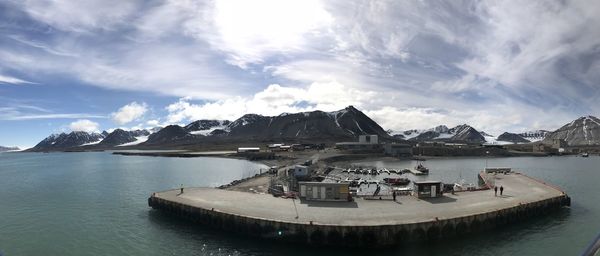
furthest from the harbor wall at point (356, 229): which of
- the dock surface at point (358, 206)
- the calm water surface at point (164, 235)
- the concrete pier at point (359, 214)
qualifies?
the calm water surface at point (164, 235)

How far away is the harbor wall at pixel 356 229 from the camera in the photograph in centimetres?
3119

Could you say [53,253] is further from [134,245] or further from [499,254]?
[499,254]

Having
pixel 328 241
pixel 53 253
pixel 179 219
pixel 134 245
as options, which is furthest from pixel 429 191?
pixel 53 253

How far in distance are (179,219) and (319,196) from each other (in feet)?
48.9

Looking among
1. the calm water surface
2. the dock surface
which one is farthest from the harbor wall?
the calm water surface

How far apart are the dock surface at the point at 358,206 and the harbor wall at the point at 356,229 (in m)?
0.48

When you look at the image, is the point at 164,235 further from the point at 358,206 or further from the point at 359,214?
the point at 358,206

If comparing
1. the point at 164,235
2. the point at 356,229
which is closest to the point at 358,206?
the point at 356,229

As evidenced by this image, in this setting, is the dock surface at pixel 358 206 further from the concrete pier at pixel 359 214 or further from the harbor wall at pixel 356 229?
the harbor wall at pixel 356 229

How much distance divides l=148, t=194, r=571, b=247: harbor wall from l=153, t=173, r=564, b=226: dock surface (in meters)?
0.48

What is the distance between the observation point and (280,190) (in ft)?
156

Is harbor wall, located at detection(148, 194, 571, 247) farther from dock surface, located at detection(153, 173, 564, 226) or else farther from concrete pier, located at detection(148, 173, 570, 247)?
dock surface, located at detection(153, 173, 564, 226)

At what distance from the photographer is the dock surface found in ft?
110

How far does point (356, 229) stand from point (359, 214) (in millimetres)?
3726
